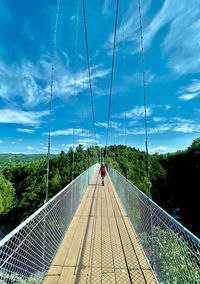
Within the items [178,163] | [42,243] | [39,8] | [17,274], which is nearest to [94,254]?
[42,243]

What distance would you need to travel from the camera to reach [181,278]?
1866 millimetres

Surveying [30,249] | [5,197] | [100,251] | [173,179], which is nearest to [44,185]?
[5,197]

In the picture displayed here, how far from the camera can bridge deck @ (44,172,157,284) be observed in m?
2.47

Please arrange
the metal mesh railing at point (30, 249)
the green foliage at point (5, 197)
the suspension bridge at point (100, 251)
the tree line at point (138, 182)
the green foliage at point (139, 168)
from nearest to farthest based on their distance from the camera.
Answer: the metal mesh railing at point (30, 249)
the suspension bridge at point (100, 251)
the tree line at point (138, 182)
the green foliage at point (139, 168)
the green foliage at point (5, 197)

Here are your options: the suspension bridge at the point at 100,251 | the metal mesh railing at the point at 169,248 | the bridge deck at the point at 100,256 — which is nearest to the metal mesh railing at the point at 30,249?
the suspension bridge at the point at 100,251

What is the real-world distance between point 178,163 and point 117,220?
→ 34.2m

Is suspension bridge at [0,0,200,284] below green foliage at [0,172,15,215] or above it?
above

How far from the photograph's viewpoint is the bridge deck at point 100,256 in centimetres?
247

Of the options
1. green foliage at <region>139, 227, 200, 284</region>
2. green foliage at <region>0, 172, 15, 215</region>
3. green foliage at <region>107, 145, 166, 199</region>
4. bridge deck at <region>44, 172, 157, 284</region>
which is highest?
green foliage at <region>107, 145, 166, 199</region>

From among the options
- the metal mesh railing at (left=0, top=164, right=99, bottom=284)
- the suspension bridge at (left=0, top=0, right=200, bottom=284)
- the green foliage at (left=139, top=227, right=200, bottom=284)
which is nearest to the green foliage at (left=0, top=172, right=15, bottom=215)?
the suspension bridge at (left=0, top=0, right=200, bottom=284)

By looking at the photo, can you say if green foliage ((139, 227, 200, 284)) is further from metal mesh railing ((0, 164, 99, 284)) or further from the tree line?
the tree line

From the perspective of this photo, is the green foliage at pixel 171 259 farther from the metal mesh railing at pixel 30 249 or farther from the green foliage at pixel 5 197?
the green foliage at pixel 5 197

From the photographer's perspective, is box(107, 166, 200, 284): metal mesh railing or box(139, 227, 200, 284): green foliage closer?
box(107, 166, 200, 284): metal mesh railing

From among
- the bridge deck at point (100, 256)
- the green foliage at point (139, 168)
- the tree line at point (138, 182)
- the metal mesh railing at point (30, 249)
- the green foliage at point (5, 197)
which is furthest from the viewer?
the green foliage at point (5, 197)
